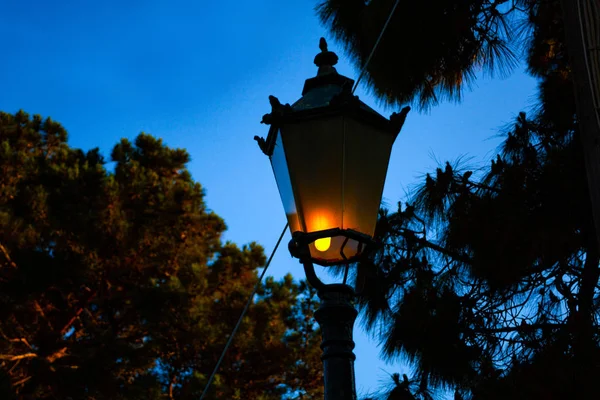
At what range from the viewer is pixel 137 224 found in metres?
13.0

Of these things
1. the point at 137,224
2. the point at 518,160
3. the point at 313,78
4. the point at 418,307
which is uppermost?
the point at 137,224

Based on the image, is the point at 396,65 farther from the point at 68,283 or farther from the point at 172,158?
the point at 172,158

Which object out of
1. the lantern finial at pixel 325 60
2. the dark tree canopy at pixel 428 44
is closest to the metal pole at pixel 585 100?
the lantern finial at pixel 325 60

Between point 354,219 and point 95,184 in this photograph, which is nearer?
point 354,219

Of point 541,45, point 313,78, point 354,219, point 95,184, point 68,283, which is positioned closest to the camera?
point 354,219

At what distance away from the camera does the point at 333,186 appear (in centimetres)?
184

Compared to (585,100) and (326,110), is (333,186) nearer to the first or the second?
(326,110)

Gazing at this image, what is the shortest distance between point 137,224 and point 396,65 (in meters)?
8.80

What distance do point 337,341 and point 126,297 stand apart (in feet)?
35.1

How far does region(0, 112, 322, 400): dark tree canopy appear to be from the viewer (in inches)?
436

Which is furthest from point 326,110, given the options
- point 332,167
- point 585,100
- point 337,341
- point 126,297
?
point 126,297

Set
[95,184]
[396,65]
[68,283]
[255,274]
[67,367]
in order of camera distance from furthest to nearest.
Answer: [255,274], [95,184], [68,283], [67,367], [396,65]

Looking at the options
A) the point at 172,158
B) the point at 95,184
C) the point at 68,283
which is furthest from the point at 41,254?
the point at 172,158

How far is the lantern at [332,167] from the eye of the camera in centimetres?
182
